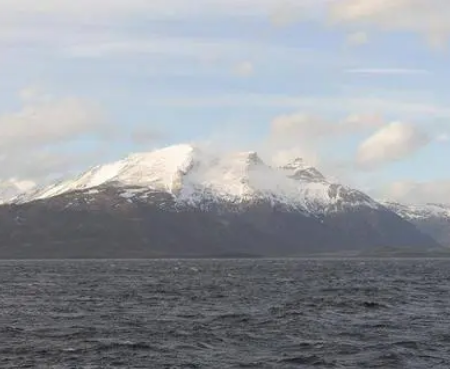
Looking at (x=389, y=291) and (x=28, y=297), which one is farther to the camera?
(x=389, y=291)

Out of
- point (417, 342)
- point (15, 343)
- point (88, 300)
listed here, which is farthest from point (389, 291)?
point (15, 343)

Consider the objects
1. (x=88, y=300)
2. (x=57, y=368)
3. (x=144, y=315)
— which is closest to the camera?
(x=57, y=368)

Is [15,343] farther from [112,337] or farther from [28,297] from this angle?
[28,297]

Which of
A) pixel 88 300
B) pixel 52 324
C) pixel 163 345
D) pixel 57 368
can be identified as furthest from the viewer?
pixel 88 300

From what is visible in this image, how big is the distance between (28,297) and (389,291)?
43487 mm

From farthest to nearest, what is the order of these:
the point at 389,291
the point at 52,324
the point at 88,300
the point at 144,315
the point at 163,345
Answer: the point at 389,291, the point at 88,300, the point at 144,315, the point at 52,324, the point at 163,345

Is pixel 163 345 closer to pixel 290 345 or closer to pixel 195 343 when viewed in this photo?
pixel 195 343

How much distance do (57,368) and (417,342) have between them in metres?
24.5

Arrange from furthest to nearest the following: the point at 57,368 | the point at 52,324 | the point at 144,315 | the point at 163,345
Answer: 1. the point at 144,315
2. the point at 52,324
3. the point at 163,345
4. the point at 57,368

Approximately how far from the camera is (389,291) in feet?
386

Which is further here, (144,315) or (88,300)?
(88,300)

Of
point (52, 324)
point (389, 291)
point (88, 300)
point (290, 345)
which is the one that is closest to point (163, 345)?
point (290, 345)

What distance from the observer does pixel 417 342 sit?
62.9 meters

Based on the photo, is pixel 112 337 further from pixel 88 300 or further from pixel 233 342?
pixel 88 300
